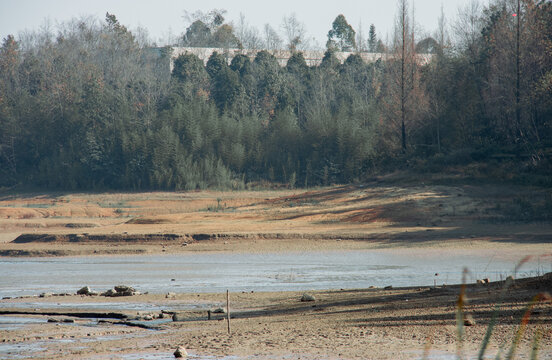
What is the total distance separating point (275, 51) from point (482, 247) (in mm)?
49013

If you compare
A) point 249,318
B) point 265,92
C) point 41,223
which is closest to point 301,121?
point 265,92

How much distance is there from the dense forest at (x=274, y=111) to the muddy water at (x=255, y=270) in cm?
1284

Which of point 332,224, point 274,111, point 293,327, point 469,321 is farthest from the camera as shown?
point 274,111

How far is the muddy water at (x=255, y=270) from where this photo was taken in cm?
1644

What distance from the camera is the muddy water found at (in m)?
16.4

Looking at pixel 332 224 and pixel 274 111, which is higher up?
pixel 274 111

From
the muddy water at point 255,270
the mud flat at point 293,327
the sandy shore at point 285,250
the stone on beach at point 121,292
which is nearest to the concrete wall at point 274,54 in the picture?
the sandy shore at point 285,250

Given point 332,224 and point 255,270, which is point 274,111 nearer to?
point 332,224

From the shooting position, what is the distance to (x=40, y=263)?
22.8m

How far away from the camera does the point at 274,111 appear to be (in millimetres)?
55781

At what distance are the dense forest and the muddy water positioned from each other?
12.8 m

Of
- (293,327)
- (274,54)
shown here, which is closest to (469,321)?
(293,327)

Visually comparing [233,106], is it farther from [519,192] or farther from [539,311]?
[539,311]

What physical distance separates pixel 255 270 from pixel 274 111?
37289 mm
